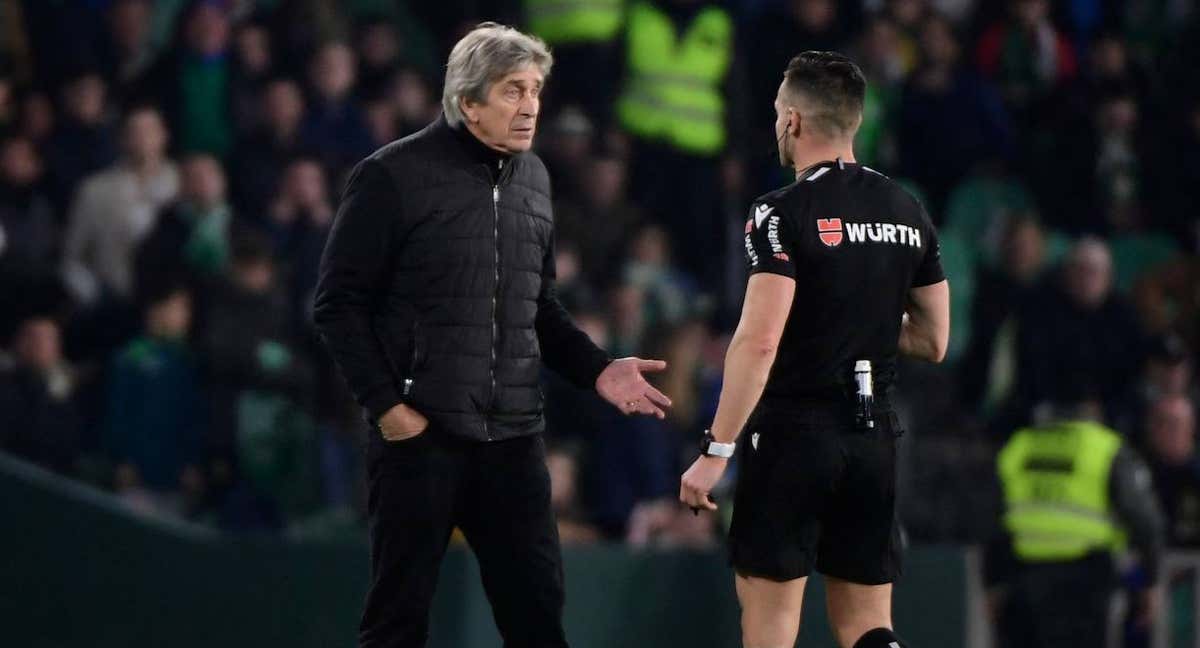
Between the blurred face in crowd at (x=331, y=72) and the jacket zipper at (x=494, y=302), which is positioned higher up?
the blurred face in crowd at (x=331, y=72)

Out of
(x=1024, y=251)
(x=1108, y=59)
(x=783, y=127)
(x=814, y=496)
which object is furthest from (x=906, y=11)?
(x=814, y=496)

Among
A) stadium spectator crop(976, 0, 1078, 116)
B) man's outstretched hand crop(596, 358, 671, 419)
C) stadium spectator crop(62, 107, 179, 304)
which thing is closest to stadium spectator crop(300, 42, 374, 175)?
stadium spectator crop(62, 107, 179, 304)

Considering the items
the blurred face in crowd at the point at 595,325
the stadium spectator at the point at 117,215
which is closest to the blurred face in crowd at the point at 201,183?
the stadium spectator at the point at 117,215

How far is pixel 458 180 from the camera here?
19.9ft

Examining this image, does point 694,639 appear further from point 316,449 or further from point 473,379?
point 473,379

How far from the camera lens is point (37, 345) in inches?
413

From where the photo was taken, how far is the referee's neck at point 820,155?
20.2ft

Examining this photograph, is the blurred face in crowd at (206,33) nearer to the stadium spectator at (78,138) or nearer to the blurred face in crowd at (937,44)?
the stadium spectator at (78,138)

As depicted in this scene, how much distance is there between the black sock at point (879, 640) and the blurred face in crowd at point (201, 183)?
6.08 m

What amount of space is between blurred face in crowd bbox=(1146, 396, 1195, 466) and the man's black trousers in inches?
264

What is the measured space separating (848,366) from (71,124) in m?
6.79

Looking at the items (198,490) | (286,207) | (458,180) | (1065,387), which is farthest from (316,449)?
(458,180)

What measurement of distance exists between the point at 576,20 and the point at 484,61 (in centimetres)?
705

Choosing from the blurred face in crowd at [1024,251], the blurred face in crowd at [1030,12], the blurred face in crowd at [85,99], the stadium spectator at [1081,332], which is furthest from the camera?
the blurred face in crowd at [1030,12]
